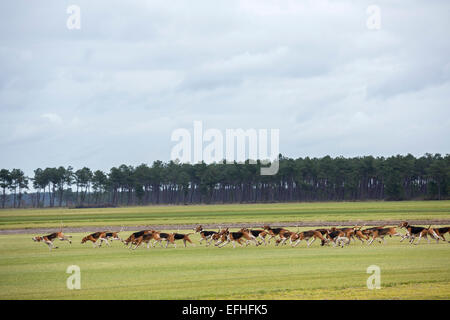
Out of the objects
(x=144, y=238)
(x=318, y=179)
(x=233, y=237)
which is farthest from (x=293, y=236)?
(x=318, y=179)

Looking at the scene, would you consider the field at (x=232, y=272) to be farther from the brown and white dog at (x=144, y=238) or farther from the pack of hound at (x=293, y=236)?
the brown and white dog at (x=144, y=238)

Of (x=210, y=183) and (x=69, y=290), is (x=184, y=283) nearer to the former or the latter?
(x=69, y=290)

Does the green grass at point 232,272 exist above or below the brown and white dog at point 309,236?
below

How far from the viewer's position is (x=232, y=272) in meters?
22.7

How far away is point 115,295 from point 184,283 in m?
2.91

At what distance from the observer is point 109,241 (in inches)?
1597

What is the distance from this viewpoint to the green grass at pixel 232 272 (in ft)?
59.6

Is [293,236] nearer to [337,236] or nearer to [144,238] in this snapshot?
[337,236]

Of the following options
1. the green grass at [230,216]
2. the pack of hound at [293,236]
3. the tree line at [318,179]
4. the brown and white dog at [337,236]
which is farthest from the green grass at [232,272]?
the tree line at [318,179]

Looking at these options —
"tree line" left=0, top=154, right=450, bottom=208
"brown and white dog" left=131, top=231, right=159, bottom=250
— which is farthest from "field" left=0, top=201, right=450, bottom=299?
"tree line" left=0, top=154, right=450, bottom=208

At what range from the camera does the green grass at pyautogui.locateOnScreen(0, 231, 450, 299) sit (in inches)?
715

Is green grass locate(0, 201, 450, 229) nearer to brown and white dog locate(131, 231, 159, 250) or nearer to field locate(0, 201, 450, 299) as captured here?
brown and white dog locate(131, 231, 159, 250)

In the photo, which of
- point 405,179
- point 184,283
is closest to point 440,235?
point 184,283

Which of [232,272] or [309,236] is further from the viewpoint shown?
[309,236]
